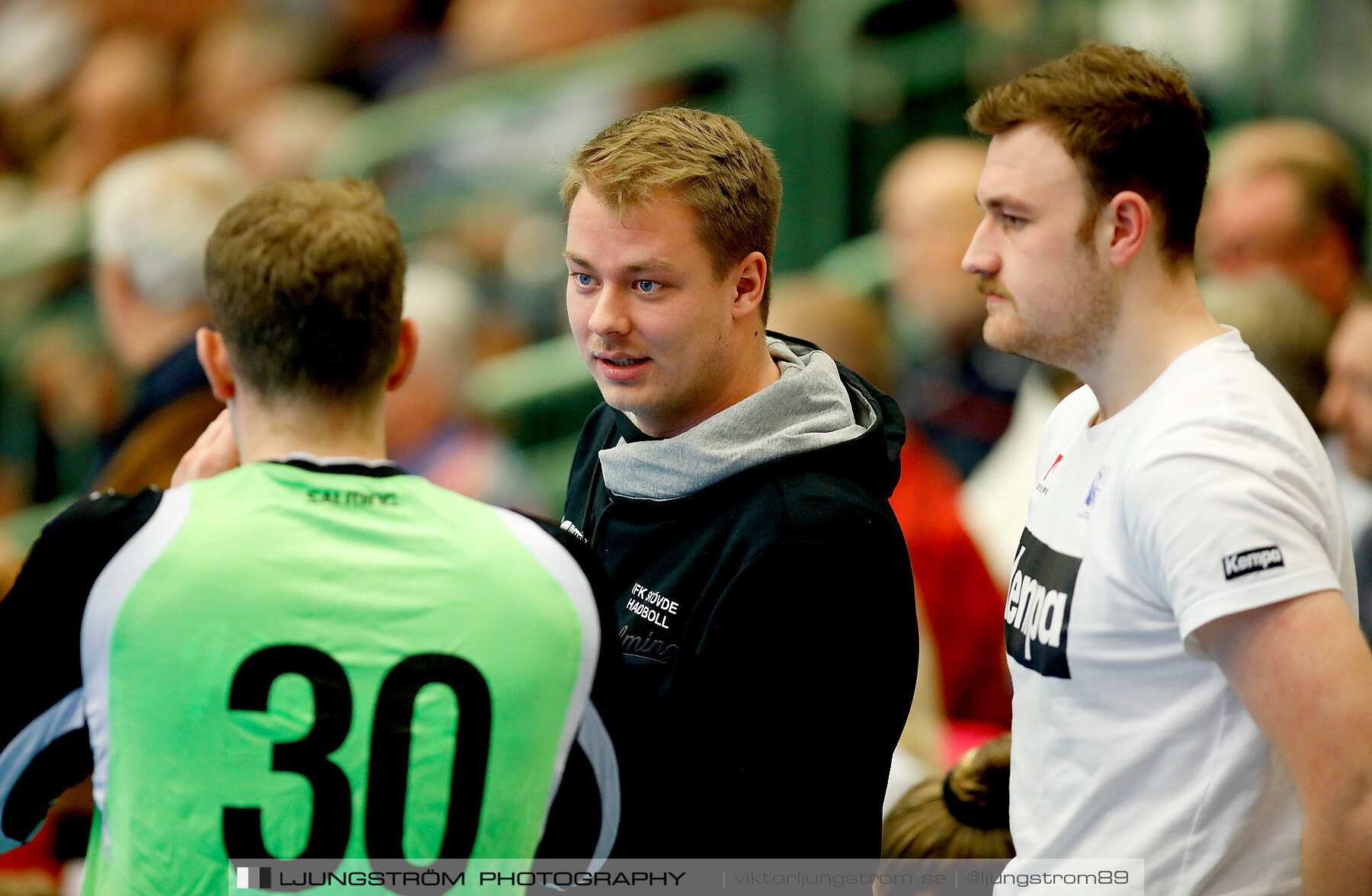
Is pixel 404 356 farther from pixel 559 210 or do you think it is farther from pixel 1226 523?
pixel 559 210

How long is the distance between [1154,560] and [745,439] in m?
0.57

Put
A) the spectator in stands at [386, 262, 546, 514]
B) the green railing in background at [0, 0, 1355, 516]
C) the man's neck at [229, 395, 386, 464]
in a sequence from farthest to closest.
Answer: the green railing in background at [0, 0, 1355, 516], the spectator in stands at [386, 262, 546, 514], the man's neck at [229, 395, 386, 464]

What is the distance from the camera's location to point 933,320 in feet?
14.6

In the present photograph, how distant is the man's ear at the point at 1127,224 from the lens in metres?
1.69

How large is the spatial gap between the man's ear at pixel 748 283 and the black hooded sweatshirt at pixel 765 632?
12 cm

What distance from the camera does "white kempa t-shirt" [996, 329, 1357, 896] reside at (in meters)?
1.49

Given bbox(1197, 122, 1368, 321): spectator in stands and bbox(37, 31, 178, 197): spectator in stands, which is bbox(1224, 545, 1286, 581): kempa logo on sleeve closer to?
bbox(1197, 122, 1368, 321): spectator in stands

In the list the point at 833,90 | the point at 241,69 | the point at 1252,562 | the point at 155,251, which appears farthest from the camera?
the point at 241,69

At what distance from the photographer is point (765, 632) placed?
172 centimetres

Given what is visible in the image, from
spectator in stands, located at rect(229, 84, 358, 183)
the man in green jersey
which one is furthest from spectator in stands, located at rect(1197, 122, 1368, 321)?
spectator in stands, located at rect(229, 84, 358, 183)

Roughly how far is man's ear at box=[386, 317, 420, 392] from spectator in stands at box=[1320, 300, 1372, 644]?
7.46 feet

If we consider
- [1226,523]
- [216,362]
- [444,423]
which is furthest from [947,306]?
[216,362]

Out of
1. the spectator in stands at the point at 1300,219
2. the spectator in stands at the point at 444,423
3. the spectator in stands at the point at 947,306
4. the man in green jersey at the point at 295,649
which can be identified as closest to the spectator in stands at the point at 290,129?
the spectator in stands at the point at 444,423

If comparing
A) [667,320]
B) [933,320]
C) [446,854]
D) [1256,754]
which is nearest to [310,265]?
[667,320]
